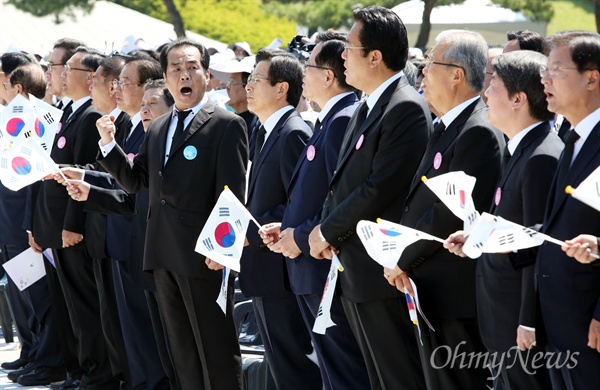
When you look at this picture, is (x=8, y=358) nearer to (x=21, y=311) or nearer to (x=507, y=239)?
(x=21, y=311)

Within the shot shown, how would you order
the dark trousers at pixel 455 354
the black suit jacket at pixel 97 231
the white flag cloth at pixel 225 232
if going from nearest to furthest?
1. the dark trousers at pixel 455 354
2. the white flag cloth at pixel 225 232
3. the black suit jacket at pixel 97 231

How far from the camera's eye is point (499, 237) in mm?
3848

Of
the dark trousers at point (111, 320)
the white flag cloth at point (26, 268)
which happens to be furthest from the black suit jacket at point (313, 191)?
the white flag cloth at point (26, 268)

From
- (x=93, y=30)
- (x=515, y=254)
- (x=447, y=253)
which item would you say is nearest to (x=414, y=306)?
(x=447, y=253)

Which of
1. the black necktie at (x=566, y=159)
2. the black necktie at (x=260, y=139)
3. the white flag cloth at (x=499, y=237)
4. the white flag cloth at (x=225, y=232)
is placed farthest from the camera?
the black necktie at (x=260, y=139)

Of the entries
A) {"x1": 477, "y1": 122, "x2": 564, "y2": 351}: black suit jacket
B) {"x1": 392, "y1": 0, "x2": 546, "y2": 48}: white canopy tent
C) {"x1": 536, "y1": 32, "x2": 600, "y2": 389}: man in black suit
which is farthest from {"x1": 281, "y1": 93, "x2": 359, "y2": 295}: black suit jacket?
{"x1": 392, "y1": 0, "x2": 546, "y2": 48}: white canopy tent

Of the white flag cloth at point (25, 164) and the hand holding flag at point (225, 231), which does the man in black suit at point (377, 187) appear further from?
the white flag cloth at point (25, 164)

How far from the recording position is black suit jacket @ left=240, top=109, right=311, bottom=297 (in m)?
5.95

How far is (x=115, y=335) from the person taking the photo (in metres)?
7.32

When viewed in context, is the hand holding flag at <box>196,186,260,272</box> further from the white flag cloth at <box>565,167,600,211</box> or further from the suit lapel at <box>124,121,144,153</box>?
the white flag cloth at <box>565,167,600,211</box>

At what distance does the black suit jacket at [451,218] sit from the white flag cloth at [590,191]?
41.9 inches

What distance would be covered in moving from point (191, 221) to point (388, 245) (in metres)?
1.84

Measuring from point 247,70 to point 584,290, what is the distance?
4.96 meters

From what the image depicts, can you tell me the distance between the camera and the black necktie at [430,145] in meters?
4.83
